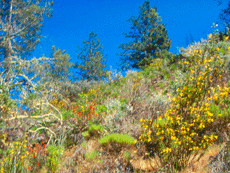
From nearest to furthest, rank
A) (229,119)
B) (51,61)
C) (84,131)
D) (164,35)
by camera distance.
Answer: (229,119) < (84,131) < (51,61) < (164,35)

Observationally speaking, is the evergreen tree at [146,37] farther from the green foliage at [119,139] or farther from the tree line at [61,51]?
the green foliage at [119,139]

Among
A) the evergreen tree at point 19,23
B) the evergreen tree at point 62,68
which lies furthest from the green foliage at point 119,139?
the evergreen tree at point 62,68

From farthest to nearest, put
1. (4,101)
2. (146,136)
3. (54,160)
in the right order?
(4,101)
(54,160)
(146,136)

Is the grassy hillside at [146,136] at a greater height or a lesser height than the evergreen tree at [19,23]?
lesser

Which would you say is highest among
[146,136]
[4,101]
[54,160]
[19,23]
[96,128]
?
[19,23]

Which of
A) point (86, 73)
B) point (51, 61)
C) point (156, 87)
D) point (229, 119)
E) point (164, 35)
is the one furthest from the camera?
point (86, 73)

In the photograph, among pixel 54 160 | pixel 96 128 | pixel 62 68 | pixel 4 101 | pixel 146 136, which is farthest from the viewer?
pixel 62 68

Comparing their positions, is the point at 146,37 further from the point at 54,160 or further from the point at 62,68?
the point at 54,160

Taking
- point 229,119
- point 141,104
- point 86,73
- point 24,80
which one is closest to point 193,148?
point 229,119

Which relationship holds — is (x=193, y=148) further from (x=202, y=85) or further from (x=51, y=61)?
(x=51, y=61)

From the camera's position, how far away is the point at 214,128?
4.69 metres

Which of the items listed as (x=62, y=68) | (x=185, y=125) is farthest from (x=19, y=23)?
(x=185, y=125)

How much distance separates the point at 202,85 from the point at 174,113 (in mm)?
751

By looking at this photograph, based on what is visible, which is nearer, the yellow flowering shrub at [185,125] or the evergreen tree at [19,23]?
the yellow flowering shrub at [185,125]
